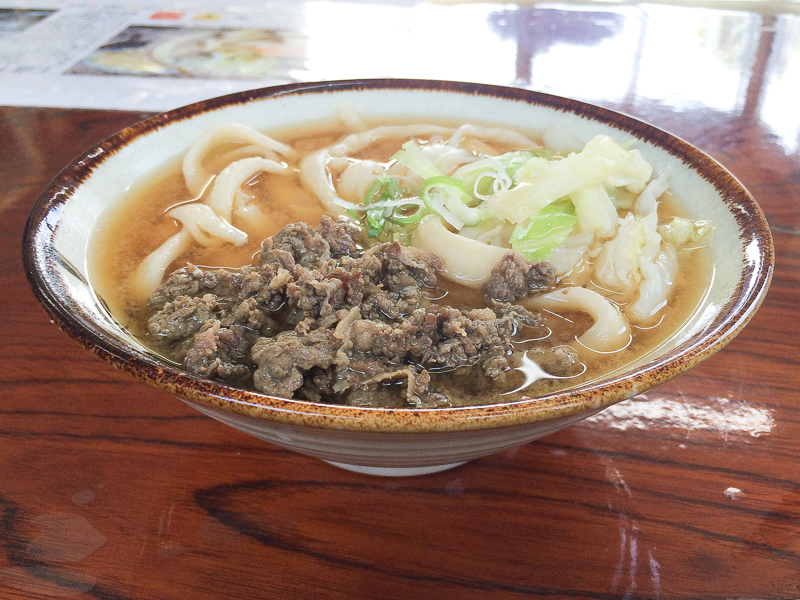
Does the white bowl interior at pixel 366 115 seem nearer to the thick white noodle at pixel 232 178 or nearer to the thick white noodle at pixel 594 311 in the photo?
the thick white noodle at pixel 594 311

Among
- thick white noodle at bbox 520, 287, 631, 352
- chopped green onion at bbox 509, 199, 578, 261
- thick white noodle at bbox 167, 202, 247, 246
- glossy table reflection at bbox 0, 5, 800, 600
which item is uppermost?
chopped green onion at bbox 509, 199, 578, 261

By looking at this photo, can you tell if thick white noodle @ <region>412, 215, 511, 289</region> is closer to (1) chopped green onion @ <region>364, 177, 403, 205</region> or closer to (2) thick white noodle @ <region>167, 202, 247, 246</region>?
(1) chopped green onion @ <region>364, 177, 403, 205</region>

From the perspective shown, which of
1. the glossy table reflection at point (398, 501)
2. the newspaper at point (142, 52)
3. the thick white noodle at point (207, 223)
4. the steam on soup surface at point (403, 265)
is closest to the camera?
the glossy table reflection at point (398, 501)

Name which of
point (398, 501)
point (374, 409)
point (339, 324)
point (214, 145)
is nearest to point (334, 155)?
point (214, 145)

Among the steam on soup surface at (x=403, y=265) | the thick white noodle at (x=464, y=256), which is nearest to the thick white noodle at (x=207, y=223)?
the steam on soup surface at (x=403, y=265)

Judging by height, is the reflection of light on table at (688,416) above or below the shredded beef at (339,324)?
below

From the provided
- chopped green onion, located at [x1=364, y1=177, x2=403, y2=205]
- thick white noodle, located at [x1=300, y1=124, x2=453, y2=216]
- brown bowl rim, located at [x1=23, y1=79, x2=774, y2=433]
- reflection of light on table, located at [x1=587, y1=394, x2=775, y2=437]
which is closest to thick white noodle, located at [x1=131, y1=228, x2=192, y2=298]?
brown bowl rim, located at [x1=23, y1=79, x2=774, y2=433]

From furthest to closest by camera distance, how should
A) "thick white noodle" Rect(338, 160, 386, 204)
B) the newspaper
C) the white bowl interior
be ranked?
the newspaper < "thick white noodle" Rect(338, 160, 386, 204) < the white bowl interior
